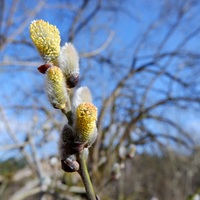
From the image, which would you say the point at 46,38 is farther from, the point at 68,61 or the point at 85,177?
the point at 85,177

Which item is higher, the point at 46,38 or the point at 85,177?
the point at 46,38

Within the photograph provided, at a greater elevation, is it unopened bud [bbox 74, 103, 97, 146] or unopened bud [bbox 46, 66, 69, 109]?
unopened bud [bbox 46, 66, 69, 109]

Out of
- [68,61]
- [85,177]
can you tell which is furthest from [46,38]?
[85,177]

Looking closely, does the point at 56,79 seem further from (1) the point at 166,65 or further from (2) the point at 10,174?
(1) the point at 166,65

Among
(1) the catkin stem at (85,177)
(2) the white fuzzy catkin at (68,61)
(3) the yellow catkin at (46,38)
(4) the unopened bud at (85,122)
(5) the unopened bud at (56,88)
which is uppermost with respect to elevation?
(3) the yellow catkin at (46,38)

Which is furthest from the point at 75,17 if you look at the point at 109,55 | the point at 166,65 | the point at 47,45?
the point at 47,45
